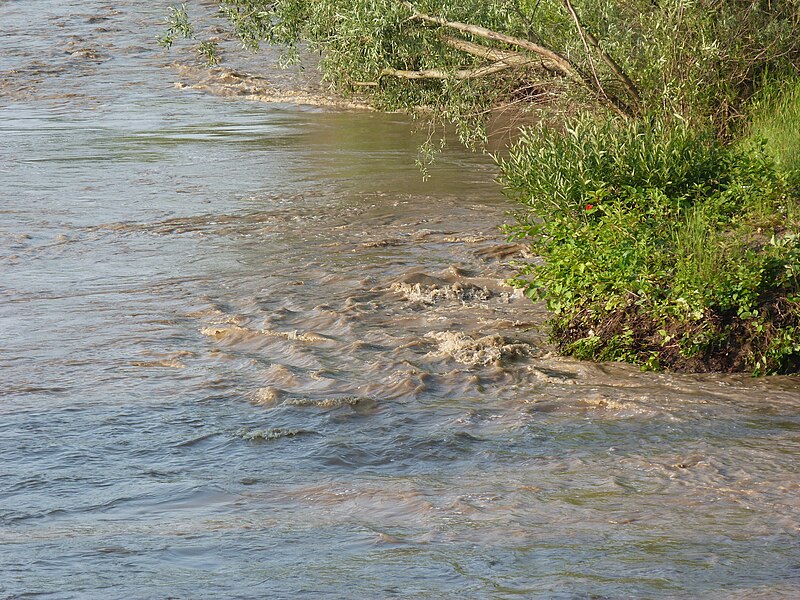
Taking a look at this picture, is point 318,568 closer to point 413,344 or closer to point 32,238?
point 413,344

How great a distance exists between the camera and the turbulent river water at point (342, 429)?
5168 millimetres

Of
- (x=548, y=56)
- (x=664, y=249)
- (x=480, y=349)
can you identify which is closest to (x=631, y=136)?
(x=664, y=249)

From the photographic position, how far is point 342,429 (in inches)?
283

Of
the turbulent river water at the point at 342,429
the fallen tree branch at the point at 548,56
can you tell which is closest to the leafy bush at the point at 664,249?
the turbulent river water at the point at 342,429

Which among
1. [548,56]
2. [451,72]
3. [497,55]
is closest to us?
[548,56]

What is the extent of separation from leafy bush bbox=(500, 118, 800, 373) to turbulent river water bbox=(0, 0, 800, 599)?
0.93 feet

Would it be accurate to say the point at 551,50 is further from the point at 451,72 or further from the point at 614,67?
the point at 451,72

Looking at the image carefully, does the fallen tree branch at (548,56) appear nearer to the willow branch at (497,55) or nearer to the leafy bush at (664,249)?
the willow branch at (497,55)

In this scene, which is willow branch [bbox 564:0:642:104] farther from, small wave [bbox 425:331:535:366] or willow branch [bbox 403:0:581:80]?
small wave [bbox 425:331:535:366]

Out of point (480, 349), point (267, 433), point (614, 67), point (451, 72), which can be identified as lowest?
point (267, 433)

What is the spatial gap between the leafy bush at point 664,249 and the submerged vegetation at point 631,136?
16mm

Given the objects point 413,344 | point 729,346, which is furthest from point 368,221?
point 729,346

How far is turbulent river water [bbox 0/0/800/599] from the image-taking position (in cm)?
517

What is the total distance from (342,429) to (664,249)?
276 cm
